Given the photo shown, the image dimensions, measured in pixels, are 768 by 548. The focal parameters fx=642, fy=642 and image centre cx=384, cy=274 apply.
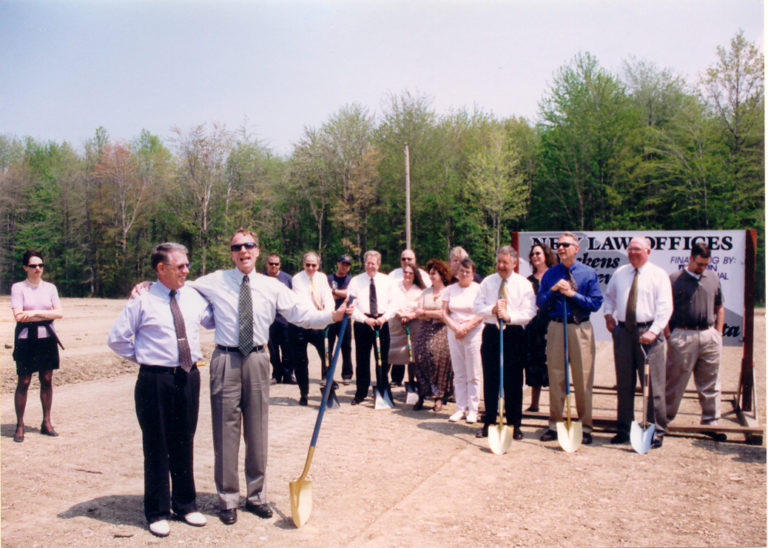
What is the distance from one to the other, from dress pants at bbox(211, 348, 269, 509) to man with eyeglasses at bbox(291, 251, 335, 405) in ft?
12.7

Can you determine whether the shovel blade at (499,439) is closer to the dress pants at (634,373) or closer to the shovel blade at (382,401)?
the dress pants at (634,373)

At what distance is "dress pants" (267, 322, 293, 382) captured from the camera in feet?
33.3

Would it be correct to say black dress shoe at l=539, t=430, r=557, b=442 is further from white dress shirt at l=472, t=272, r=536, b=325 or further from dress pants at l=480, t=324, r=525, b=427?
white dress shirt at l=472, t=272, r=536, b=325

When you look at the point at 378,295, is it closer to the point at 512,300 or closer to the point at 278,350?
the point at 512,300

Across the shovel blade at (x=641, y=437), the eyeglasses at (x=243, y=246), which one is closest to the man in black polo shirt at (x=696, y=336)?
the shovel blade at (x=641, y=437)

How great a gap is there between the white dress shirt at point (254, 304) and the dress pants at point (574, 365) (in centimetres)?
294

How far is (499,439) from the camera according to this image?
6.36 metres

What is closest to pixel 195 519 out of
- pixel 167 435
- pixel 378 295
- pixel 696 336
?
pixel 167 435

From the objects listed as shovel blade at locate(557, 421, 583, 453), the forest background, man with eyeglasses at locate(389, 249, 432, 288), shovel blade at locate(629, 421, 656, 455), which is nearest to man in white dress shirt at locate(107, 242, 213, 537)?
shovel blade at locate(557, 421, 583, 453)

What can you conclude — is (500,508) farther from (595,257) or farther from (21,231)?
(21,231)

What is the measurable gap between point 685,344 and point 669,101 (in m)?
34.4

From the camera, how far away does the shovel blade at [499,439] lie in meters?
6.28

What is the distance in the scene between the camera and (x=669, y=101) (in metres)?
37.0

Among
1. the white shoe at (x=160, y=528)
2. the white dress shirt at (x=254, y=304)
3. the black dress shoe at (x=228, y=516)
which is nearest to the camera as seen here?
the white shoe at (x=160, y=528)
